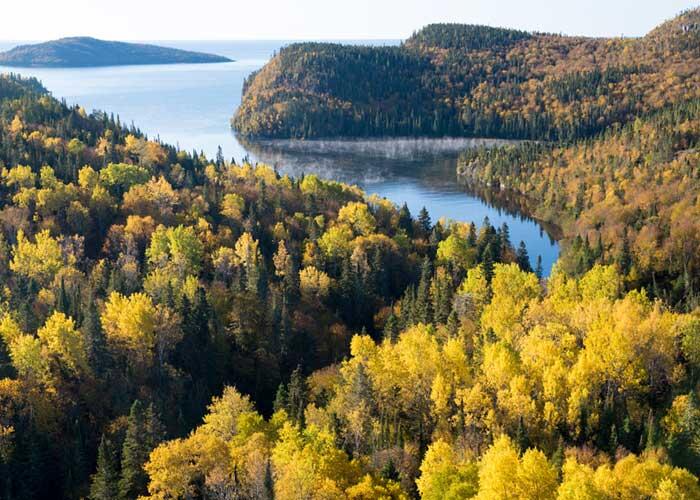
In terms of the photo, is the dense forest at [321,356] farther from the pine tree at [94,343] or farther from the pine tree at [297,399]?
the pine tree at [297,399]

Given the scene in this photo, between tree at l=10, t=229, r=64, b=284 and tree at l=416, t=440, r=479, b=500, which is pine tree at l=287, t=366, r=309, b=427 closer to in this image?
tree at l=416, t=440, r=479, b=500

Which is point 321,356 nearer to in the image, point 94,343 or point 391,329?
point 391,329

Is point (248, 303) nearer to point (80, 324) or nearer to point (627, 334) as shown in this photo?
point (80, 324)

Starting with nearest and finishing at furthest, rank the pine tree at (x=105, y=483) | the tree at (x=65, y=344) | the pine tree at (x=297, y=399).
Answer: the pine tree at (x=105, y=483) → the pine tree at (x=297, y=399) → the tree at (x=65, y=344)

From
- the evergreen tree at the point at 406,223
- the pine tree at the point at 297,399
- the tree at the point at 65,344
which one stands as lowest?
the pine tree at the point at 297,399

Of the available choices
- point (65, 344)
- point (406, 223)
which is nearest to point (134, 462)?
point (65, 344)

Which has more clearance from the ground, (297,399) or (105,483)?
(297,399)

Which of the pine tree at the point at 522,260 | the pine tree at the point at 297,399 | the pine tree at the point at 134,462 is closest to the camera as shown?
the pine tree at the point at 134,462

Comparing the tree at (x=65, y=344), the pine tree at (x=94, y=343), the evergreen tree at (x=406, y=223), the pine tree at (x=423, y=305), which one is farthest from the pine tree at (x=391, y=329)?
the evergreen tree at (x=406, y=223)
